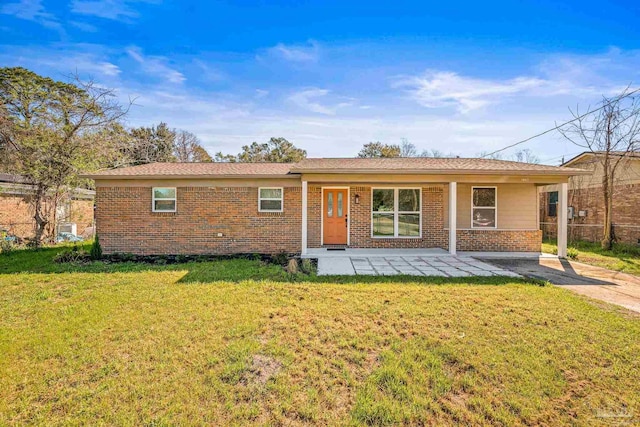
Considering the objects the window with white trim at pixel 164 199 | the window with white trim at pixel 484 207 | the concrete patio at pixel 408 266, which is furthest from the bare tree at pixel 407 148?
the window with white trim at pixel 164 199

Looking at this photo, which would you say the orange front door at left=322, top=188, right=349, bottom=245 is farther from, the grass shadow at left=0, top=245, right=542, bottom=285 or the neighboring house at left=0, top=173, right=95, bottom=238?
the neighboring house at left=0, top=173, right=95, bottom=238

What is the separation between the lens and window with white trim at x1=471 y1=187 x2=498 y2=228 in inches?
415

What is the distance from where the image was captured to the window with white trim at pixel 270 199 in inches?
390

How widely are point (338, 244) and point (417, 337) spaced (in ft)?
22.4

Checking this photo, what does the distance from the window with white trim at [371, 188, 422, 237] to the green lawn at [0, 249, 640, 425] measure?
4.87 metres

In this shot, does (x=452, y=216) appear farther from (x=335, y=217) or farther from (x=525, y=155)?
(x=525, y=155)

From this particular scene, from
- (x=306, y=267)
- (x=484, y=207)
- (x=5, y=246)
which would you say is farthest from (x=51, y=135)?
(x=484, y=207)

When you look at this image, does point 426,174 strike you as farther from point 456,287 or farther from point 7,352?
point 7,352

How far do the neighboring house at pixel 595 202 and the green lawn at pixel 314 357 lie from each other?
10.1 m

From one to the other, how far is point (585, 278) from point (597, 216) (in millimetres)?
9405

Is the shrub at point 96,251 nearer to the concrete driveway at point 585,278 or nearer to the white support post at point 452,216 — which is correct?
the white support post at point 452,216

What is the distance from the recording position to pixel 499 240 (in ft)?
33.9

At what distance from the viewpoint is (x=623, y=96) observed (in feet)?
39.3

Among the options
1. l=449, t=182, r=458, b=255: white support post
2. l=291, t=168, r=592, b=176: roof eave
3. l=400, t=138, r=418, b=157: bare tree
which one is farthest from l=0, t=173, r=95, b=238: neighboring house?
l=400, t=138, r=418, b=157: bare tree
